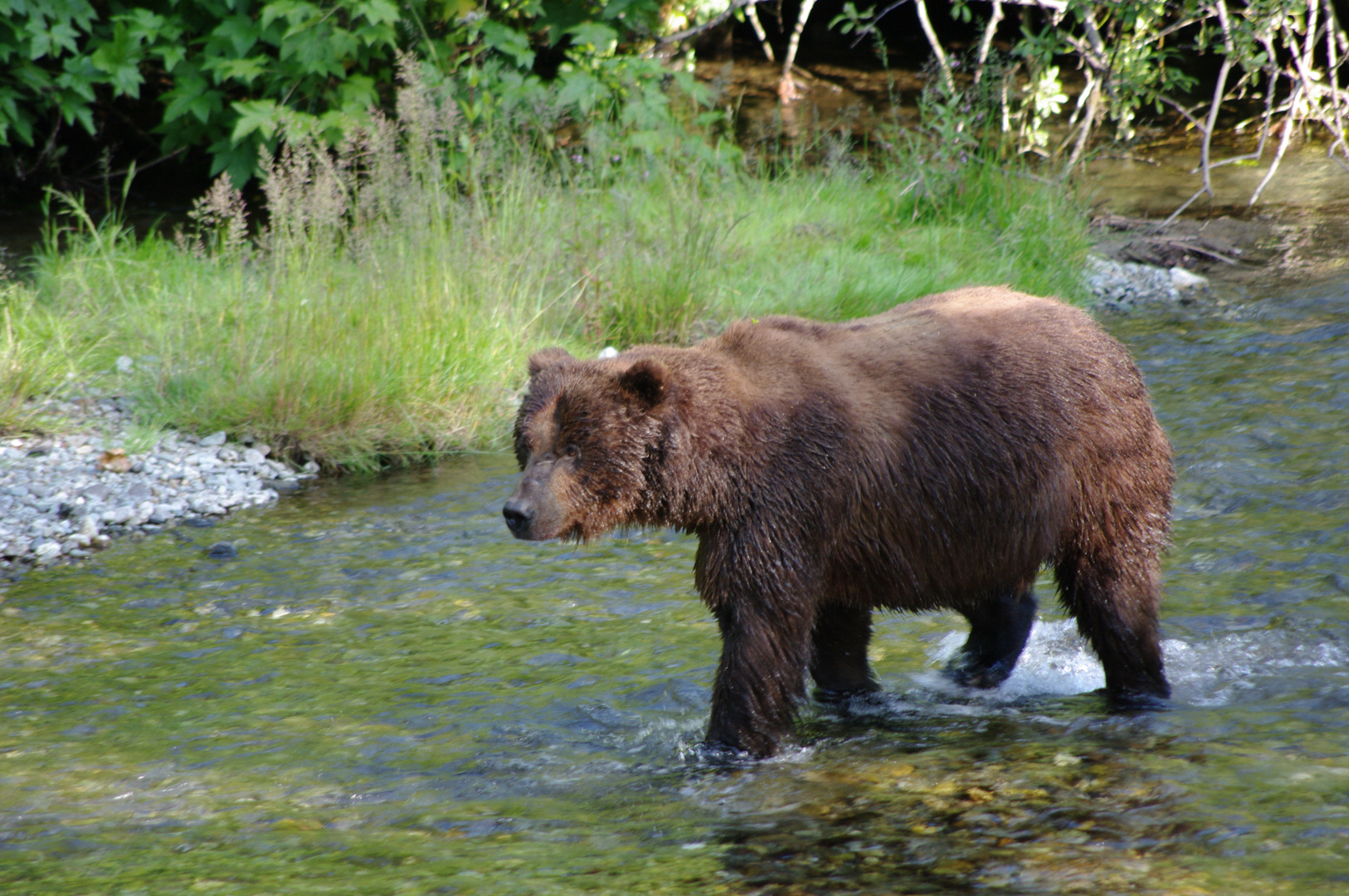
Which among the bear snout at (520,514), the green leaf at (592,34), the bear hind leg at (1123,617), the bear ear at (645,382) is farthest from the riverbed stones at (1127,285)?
the bear snout at (520,514)

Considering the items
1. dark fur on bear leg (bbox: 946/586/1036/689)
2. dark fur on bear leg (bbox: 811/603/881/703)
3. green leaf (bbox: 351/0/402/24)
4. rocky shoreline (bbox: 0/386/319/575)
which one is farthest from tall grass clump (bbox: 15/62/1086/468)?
dark fur on bear leg (bbox: 946/586/1036/689)

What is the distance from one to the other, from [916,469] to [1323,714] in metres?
1.63

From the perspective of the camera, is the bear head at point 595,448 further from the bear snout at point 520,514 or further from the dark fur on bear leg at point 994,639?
the dark fur on bear leg at point 994,639

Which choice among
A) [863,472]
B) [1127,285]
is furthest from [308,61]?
[863,472]

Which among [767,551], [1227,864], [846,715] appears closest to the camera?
[1227,864]

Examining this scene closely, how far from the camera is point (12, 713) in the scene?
15.6ft

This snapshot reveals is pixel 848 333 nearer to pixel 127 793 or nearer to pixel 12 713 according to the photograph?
pixel 127 793

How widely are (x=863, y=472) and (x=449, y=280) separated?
15.8ft

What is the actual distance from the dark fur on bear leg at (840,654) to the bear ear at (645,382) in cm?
125

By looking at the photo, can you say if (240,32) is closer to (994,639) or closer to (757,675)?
(994,639)

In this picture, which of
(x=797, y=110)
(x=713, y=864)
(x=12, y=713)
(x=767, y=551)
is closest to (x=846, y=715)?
(x=767, y=551)

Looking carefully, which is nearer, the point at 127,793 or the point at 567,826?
the point at 567,826

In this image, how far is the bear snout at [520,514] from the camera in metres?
3.90

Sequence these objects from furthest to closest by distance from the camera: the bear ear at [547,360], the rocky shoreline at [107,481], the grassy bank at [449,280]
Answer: the grassy bank at [449,280] → the rocky shoreline at [107,481] → the bear ear at [547,360]
